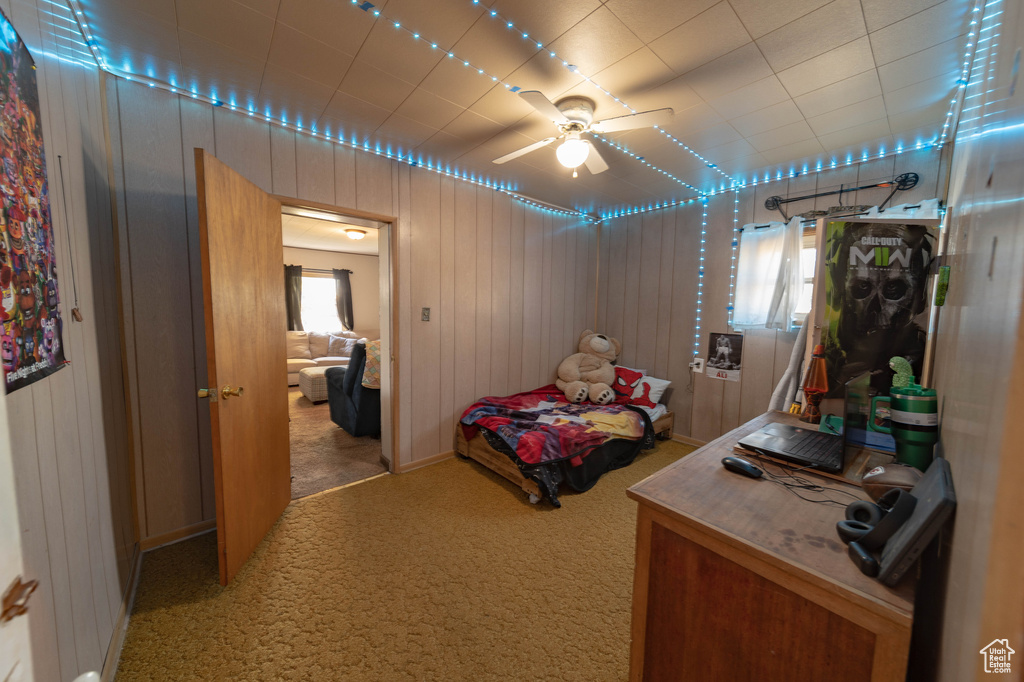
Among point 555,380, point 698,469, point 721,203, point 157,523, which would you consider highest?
point 721,203

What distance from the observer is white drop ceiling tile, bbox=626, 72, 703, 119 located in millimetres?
1851

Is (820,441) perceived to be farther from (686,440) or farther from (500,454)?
(686,440)

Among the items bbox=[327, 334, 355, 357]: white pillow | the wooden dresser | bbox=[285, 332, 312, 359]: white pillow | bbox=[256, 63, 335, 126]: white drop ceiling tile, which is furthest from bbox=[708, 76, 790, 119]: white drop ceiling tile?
bbox=[285, 332, 312, 359]: white pillow

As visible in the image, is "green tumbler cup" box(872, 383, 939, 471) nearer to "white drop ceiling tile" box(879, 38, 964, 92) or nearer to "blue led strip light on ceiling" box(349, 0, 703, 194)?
"white drop ceiling tile" box(879, 38, 964, 92)

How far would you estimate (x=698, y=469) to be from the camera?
1227 mm

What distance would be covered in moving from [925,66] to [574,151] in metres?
1.52

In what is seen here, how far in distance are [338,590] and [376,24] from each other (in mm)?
2461

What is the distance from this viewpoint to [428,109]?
212 cm

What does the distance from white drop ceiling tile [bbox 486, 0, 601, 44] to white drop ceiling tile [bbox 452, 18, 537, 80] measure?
0.20 feet

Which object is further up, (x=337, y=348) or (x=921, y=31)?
(x=921, y=31)

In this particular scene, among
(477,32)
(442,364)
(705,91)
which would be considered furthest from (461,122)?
(442,364)

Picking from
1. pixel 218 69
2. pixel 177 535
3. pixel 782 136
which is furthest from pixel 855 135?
pixel 177 535

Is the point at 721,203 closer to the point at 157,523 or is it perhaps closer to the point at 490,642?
the point at 490,642

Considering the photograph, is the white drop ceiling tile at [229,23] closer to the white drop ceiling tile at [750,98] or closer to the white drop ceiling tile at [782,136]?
the white drop ceiling tile at [750,98]
